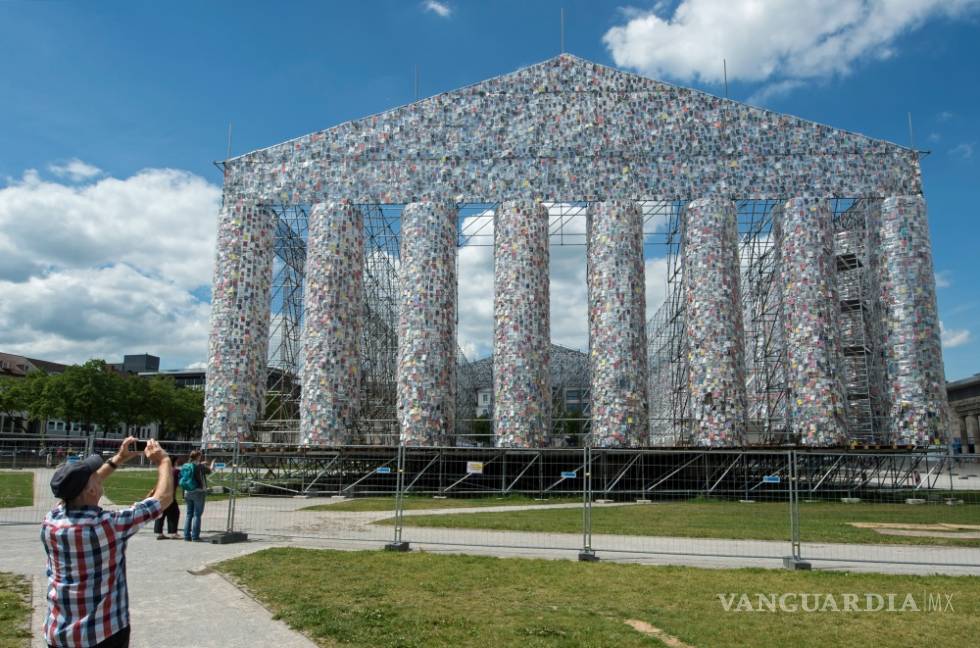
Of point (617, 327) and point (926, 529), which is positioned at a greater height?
point (617, 327)

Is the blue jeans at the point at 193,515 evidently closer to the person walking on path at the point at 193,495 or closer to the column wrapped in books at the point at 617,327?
the person walking on path at the point at 193,495

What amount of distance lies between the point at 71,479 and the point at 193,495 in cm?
873

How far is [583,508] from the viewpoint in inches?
674

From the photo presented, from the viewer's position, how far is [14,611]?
6562 millimetres

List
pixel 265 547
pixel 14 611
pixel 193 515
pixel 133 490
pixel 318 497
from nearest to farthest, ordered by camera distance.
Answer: pixel 14 611, pixel 265 547, pixel 193 515, pixel 133 490, pixel 318 497

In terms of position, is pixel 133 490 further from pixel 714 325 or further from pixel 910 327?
pixel 910 327

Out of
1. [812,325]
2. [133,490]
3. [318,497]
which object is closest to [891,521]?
[812,325]

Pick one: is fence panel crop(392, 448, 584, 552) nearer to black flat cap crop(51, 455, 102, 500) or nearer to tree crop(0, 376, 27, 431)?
black flat cap crop(51, 455, 102, 500)

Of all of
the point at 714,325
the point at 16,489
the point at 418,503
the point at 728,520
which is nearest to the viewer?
the point at 728,520

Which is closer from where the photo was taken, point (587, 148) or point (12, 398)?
point (587, 148)

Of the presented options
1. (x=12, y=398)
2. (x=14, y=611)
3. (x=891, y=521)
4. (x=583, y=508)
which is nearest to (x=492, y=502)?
(x=583, y=508)

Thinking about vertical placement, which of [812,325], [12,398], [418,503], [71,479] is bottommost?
[418,503]

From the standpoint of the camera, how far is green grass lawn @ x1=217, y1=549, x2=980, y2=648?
604 centimetres

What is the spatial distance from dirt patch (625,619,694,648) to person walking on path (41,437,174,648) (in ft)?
13.3
